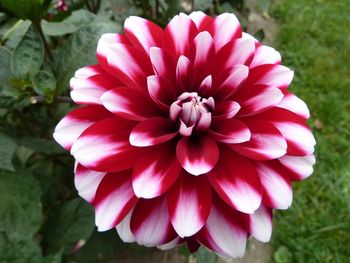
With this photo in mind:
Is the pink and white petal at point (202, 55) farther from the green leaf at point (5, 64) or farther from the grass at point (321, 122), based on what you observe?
the grass at point (321, 122)

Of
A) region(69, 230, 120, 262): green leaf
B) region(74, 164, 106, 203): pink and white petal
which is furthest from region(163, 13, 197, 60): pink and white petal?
region(69, 230, 120, 262): green leaf

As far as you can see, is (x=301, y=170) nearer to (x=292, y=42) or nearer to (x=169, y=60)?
(x=169, y=60)

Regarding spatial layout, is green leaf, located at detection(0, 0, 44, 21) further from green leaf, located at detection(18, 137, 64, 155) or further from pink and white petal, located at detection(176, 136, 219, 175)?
pink and white petal, located at detection(176, 136, 219, 175)

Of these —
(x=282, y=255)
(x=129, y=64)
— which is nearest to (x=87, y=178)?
(x=129, y=64)

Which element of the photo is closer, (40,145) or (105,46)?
(105,46)

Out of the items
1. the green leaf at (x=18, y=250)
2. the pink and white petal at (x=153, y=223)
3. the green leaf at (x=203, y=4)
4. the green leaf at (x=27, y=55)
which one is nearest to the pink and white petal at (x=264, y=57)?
the pink and white petal at (x=153, y=223)

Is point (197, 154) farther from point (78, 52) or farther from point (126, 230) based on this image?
point (78, 52)
